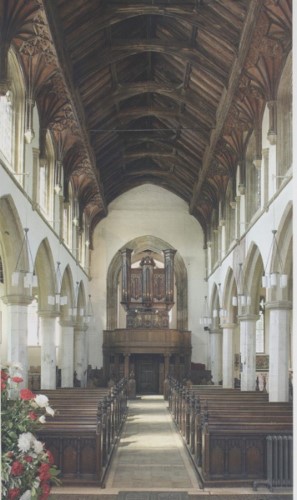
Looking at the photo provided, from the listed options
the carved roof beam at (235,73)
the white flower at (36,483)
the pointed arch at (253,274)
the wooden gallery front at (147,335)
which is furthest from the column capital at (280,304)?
the wooden gallery front at (147,335)

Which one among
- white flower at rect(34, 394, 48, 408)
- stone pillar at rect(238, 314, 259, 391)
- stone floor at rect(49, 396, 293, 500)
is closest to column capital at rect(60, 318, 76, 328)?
stone floor at rect(49, 396, 293, 500)

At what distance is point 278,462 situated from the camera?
11.2 metres

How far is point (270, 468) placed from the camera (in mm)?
11117

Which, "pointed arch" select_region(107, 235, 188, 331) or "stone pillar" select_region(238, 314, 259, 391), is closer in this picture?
"stone pillar" select_region(238, 314, 259, 391)

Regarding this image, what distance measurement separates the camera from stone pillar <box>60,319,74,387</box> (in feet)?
87.1

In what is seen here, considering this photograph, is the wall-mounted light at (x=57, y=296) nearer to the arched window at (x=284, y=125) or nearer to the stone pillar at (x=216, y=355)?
the arched window at (x=284, y=125)

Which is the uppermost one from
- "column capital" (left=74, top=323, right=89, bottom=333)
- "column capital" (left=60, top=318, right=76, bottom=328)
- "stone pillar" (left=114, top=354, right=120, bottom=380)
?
"column capital" (left=60, top=318, right=76, bottom=328)

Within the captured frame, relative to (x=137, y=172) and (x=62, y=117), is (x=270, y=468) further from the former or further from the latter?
(x=137, y=172)

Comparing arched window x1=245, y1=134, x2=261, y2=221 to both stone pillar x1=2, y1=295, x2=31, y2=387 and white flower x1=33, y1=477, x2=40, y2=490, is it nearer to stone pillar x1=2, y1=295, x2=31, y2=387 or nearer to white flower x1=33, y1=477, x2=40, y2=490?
stone pillar x1=2, y1=295, x2=31, y2=387

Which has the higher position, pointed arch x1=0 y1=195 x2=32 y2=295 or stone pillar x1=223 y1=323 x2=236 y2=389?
pointed arch x1=0 y1=195 x2=32 y2=295

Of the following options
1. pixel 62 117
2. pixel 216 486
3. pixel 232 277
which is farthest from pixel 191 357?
pixel 216 486

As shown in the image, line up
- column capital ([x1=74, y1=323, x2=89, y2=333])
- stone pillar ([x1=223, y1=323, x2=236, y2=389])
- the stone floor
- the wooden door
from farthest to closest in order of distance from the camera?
1. the wooden door
2. column capital ([x1=74, y1=323, x2=89, y2=333])
3. stone pillar ([x1=223, y1=323, x2=236, y2=389])
4. the stone floor

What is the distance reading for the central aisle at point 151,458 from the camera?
11970 mm

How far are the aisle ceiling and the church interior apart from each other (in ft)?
0.18
